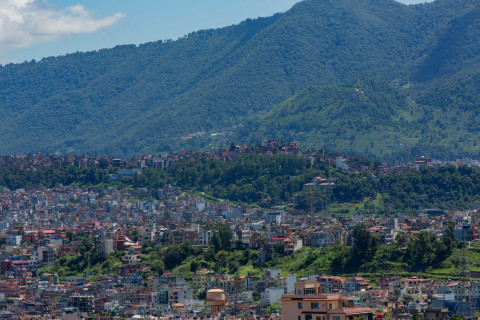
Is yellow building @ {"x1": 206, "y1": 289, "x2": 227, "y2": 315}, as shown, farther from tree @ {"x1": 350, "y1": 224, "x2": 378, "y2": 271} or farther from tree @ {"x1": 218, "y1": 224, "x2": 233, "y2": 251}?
tree @ {"x1": 218, "y1": 224, "x2": 233, "y2": 251}

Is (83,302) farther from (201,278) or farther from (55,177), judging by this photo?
(55,177)

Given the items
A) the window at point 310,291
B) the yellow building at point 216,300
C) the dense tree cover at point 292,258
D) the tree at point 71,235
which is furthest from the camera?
the tree at point 71,235

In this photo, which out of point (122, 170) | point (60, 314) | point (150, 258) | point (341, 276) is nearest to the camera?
point (60, 314)

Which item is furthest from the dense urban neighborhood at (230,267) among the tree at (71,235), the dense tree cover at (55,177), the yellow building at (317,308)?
the dense tree cover at (55,177)

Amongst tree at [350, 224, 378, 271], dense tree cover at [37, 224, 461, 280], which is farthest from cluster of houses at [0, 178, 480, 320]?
tree at [350, 224, 378, 271]

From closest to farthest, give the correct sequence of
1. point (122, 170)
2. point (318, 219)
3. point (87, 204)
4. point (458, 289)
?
point (458, 289), point (318, 219), point (87, 204), point (122, 170)

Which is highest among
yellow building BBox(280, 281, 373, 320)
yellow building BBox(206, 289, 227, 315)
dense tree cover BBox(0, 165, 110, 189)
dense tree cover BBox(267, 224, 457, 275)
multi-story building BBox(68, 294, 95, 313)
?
yellow building BBox(280, 281, 373, 320)

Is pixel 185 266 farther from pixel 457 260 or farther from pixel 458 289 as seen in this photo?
pixel 458 289

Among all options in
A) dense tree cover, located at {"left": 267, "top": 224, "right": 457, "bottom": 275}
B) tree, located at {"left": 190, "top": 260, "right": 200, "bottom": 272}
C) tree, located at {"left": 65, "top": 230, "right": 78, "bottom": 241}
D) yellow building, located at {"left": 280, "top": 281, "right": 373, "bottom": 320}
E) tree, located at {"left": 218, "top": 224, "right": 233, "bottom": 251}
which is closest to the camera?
yellow building, located at {"left": 280, "top": 281, "right": 373, "bottom": 320}

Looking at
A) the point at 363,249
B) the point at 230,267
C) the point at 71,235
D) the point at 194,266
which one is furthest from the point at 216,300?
the point at 71,235

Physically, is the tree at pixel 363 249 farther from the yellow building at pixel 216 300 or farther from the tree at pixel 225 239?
the tree at pixel 225 239

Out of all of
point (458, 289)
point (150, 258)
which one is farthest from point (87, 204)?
point (458, 289)
